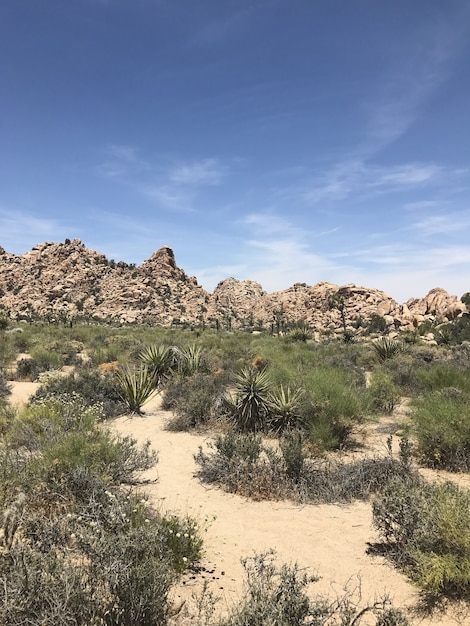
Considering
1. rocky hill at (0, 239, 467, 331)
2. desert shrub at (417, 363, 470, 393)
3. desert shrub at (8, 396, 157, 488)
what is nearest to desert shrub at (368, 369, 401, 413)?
desert shrub at (417, 363, 470, 393)

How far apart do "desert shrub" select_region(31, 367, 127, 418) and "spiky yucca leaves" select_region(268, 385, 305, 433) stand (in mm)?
4550

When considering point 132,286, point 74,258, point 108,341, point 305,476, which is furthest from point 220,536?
point 74,258

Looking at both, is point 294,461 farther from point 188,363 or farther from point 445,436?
point 188,363

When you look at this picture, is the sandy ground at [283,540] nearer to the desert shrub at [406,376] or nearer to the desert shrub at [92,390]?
the desert shrub at [92,390]

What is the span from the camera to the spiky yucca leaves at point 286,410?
30.4 ft

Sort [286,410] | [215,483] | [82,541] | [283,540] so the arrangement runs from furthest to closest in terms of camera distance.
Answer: [286,410]
[215,483]
[283,540]
[82,541]

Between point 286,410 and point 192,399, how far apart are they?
2.66 meters

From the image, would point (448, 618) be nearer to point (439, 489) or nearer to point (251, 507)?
point (439, 489)

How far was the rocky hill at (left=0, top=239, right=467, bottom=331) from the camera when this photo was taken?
67.3 metres

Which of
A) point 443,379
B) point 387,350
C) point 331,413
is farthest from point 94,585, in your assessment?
point 387,350

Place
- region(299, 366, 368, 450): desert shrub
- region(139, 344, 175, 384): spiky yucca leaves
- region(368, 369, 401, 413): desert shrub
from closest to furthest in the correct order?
region(299, 366, 368, 450): desert shrub → region(368, 369, 401, 413): desert shrub → region(139, 344, 175, 384): spiky yucca leaves

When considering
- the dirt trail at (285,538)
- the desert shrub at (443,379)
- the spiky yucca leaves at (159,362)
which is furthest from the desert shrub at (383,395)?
the spiky yucca leaves at (159,362)

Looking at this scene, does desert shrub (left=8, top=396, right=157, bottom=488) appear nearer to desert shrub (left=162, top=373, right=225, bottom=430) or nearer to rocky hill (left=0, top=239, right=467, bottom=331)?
desert shrub (left=162, top=373, right=225, bottom=430)

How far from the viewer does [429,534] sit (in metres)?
4.28
